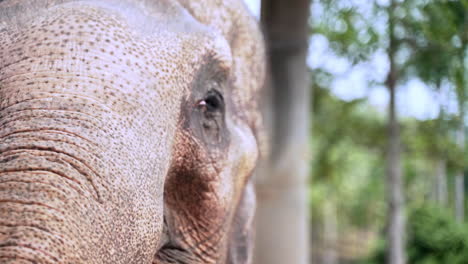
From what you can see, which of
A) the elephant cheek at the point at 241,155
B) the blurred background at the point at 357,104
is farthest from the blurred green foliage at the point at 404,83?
the elephant cheek at the point at 241,155

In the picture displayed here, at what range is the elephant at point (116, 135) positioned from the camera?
0.69 metres

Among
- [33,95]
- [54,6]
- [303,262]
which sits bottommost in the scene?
[303,262]

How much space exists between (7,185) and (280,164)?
2541 mm

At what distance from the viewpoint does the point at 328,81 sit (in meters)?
3.41

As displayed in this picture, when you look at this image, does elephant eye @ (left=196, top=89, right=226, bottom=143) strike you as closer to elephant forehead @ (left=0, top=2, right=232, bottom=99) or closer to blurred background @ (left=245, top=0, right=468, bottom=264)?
elephant forehead @ (left=0, top=2, right=232, bottom=99)

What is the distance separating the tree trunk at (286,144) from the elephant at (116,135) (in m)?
1.85

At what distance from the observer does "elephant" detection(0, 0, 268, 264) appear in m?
0.69

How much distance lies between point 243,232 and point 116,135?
60cm

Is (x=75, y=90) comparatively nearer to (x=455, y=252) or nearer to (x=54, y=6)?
(x=54, y=6)

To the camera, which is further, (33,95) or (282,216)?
(282,216)

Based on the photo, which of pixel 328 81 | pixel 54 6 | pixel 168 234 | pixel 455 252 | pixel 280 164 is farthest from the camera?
pixel 455 252

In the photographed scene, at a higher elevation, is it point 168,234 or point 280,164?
point 280,164

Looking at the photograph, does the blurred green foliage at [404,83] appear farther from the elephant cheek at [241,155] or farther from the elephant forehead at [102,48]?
the elephant forehead at [102,48]

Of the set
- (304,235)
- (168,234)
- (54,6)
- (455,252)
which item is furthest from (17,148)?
(455,252)
